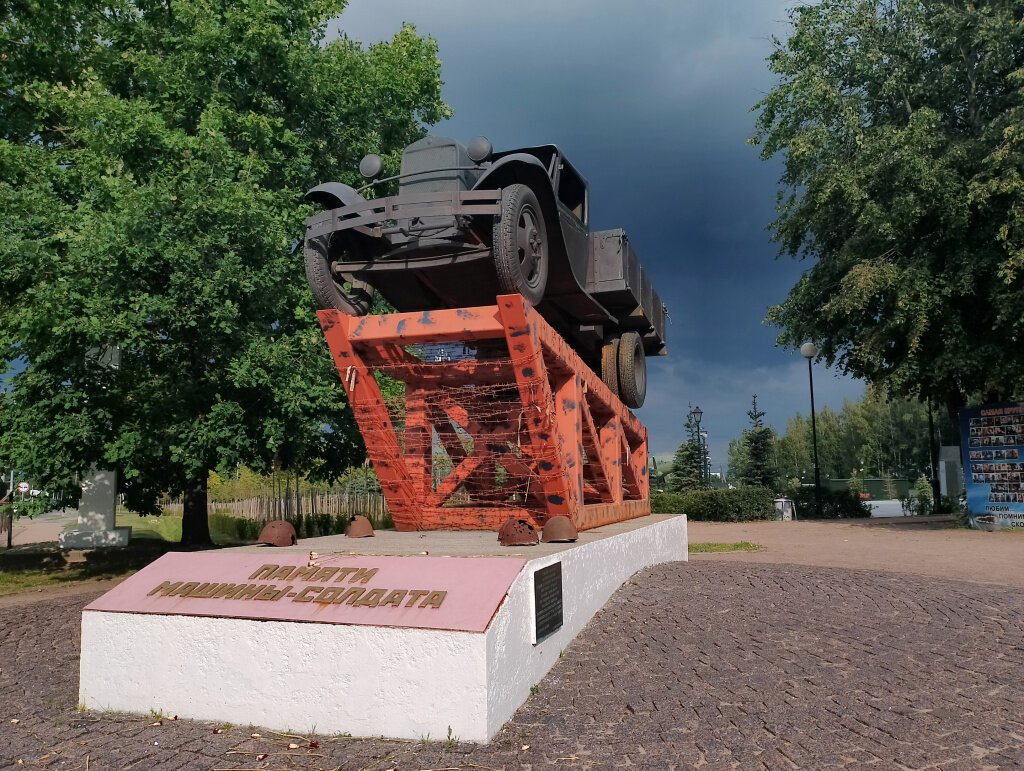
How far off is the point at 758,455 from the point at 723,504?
6215 mm

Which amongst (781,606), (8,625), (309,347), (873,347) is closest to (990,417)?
(873,347)

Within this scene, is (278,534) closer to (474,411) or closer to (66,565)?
(474,411)

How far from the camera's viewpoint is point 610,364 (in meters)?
9.95

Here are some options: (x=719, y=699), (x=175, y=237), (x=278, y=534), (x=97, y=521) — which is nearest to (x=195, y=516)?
(x=97, y=521)

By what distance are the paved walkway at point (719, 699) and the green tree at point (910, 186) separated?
11883 millimetres

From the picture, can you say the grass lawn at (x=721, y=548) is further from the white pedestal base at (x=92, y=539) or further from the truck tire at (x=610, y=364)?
the white pedestal base at (x=92, y=539)

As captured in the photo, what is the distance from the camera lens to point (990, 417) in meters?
17.1

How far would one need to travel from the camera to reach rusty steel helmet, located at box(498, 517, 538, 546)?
5.84 metres

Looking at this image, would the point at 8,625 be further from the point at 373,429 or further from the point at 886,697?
the point at 886,697

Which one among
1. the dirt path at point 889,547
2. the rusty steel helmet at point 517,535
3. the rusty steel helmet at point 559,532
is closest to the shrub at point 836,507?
the dirt path at point 889,547

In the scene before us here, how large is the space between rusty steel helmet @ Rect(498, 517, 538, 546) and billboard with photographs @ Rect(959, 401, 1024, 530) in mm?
15498

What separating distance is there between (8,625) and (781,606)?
774cm

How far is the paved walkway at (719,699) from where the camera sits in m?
3.80

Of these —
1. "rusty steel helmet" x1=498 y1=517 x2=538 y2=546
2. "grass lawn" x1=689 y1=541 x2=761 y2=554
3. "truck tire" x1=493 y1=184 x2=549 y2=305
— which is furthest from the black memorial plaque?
"grass lawn" x1=689 y1=541 x2=761 y2=554
